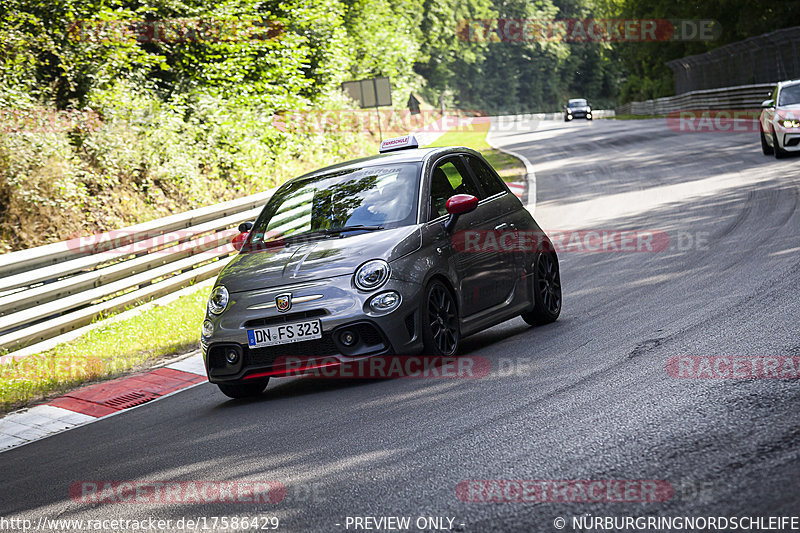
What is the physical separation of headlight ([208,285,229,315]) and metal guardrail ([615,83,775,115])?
97.9ft

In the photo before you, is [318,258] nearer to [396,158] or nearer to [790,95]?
[396,158]

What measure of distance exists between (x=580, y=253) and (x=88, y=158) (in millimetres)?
8286

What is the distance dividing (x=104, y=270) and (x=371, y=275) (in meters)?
5.51

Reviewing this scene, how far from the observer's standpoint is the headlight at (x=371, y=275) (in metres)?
7.01

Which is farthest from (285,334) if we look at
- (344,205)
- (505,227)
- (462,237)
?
(505,227)

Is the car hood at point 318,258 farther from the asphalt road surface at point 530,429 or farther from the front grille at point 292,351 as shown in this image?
the asphalt road surface at point 530,429

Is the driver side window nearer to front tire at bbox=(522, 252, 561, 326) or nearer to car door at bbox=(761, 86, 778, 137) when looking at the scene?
front tire at bbox=(522, 252, 561, 326)

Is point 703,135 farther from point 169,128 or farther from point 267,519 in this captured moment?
point 267,519

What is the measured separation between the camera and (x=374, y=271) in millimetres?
7062

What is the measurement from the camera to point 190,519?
457 centimetres

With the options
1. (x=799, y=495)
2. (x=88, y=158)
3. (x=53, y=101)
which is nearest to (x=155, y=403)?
(x=799, y=495)

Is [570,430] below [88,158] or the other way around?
below

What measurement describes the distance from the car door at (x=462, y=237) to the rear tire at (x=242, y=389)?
1700 millimetres

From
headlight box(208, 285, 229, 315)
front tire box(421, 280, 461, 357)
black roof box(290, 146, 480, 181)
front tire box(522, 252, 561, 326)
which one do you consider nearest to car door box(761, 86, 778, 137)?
front tire box(522, 252, 561, 326)
